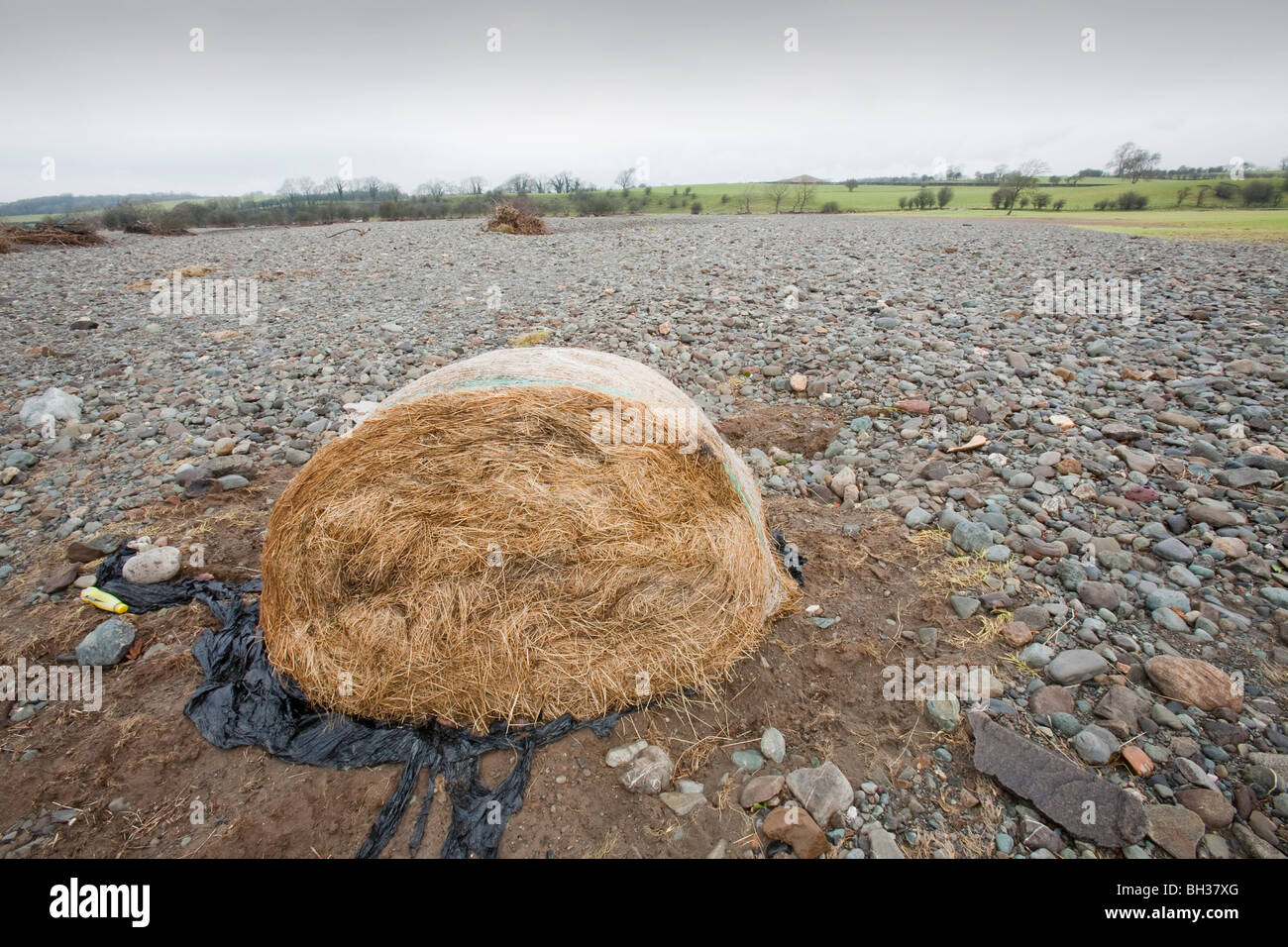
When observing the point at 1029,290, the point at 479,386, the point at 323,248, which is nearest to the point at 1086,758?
the point at 479,386

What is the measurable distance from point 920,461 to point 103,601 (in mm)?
7591

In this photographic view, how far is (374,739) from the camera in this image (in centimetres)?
354

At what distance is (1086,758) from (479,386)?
4.16m

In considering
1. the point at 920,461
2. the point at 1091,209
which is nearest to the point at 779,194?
the point at 1091,209

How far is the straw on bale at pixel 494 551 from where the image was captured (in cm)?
366

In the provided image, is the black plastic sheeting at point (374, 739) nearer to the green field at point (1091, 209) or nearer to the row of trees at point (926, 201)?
the green field at point (1091, 209)

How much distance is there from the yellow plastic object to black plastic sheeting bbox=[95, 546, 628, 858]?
84 centimetres

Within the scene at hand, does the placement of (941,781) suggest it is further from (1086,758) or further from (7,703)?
(7,703)

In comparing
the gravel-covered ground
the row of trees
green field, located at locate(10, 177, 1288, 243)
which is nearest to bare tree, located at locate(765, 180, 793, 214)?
green field, located at locate(10, 177, 1288, 243)

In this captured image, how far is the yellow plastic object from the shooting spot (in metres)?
4.29

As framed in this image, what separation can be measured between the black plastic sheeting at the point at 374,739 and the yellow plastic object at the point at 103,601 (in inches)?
32.9

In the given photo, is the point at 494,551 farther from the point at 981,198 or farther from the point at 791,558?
the point at 981,198
